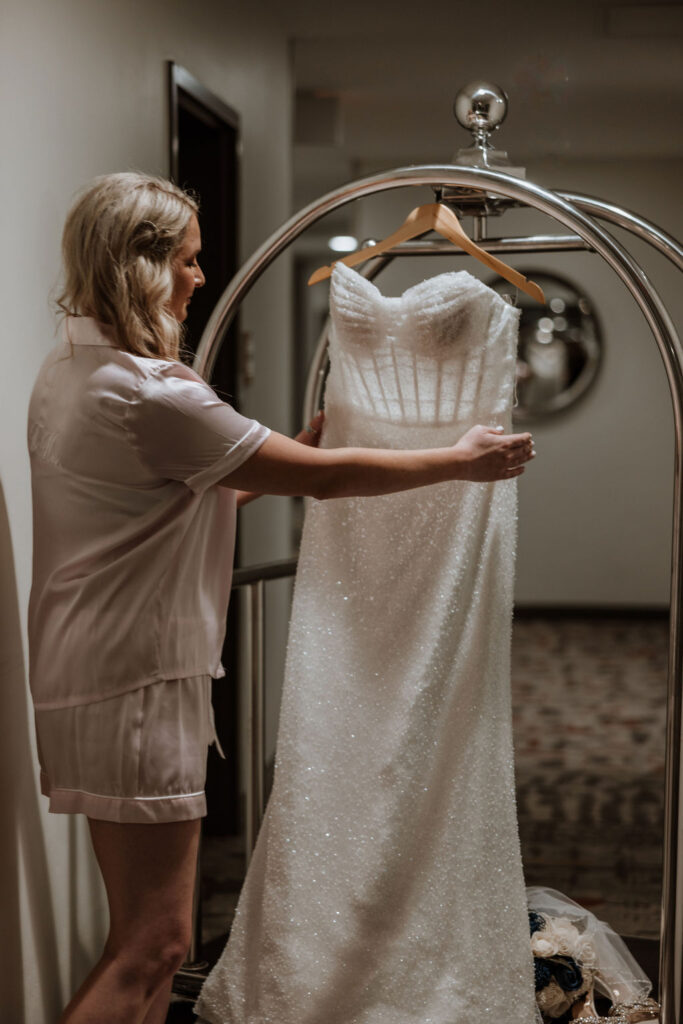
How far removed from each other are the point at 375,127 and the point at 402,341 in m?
4.62

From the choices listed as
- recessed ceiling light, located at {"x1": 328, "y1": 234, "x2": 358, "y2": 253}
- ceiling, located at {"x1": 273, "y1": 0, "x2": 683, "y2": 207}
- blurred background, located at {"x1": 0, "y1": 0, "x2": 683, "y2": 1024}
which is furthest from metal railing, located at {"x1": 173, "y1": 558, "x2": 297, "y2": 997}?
recessed ceiling light, located at {"x1": 328, "y1": 234, "x2": 358, "y2": 253}

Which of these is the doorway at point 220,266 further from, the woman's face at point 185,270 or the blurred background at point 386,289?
the woman's face at point 185,270

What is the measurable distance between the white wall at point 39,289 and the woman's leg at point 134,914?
299mm

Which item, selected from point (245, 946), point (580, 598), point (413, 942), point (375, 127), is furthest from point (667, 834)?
point (580, 598)

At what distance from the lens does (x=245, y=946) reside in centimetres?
193

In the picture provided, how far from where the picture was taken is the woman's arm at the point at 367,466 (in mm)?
1513

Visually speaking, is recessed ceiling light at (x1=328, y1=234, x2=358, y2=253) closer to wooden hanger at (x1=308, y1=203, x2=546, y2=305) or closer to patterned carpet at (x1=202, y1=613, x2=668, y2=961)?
patterned carpet at (x1=202, y1=613, x2=668, y2=961)

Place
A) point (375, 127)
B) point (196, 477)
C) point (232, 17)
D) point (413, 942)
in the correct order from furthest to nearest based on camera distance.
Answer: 1. point (375, 127)
2. point (232, 17)
3. point (413, 942)
4. point (196, 477)

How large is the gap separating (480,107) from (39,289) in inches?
32.2

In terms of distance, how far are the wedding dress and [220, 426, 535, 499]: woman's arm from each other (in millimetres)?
202

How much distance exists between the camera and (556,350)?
7.52m

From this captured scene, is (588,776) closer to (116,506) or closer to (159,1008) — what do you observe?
(159,1008)

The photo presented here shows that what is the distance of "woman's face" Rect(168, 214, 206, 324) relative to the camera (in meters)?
1.57

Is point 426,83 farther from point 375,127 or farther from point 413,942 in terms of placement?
point 413,942
